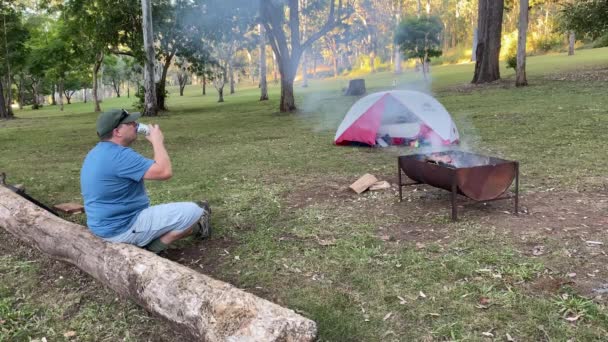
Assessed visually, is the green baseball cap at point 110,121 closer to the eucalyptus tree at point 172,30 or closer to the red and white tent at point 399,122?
the red and white tent at point 399,122

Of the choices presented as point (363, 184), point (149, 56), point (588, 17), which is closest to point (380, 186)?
point (363, 184)

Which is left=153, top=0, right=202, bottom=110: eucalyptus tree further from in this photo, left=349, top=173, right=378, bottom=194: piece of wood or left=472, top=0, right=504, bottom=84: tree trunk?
left=349, top=173, right=378, bottom=194: piece of wood

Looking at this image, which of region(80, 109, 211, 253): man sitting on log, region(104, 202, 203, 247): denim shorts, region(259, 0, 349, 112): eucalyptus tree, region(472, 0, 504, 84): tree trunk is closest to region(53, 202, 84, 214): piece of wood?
region(80, 109, 211, 253): man sitting on log

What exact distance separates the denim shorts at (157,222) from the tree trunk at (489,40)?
20484mm

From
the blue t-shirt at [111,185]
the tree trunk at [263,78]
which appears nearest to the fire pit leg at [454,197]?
the blue t-shirt at [111,185]

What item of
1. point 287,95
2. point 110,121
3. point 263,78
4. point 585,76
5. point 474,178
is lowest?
point 474,178

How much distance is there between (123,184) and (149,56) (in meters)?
16.7

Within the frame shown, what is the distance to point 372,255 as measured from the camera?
14.1 feet

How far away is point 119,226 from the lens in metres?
3.96

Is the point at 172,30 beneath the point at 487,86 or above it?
above

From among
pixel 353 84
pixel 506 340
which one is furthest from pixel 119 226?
pixel 353 84

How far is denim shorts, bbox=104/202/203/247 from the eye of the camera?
4012mm

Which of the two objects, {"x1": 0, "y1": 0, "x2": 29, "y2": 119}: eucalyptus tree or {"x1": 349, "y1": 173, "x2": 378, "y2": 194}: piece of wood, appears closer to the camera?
{"x1": 349, "y1": 173, "x2": 378, "y2": 194}: piece of wood

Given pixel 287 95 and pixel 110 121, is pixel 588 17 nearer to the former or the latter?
pixel 287 95
